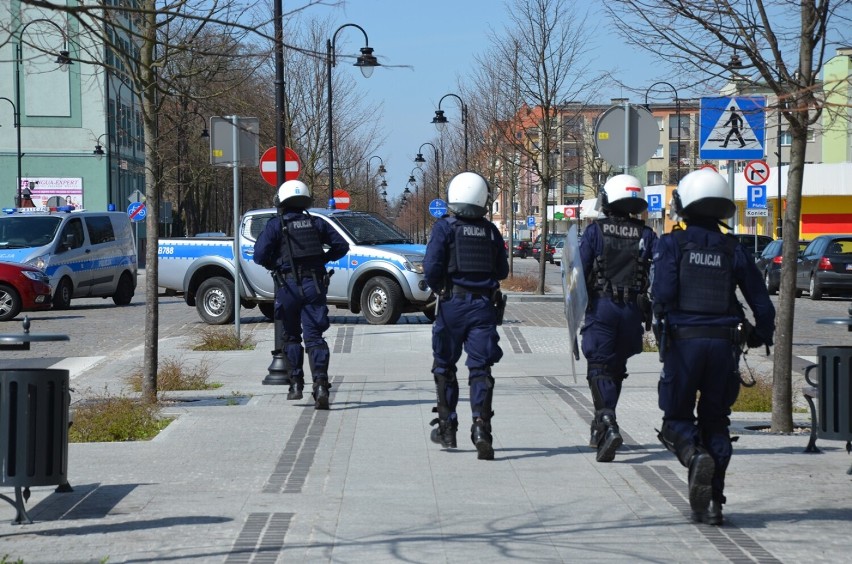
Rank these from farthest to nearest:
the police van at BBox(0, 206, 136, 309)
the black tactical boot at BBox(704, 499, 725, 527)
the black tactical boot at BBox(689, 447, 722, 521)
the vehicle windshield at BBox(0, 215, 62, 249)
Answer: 1. the vehicle windshield at BBox(0, 215, 62, 249)
2. the police van at BBox(0, 206, 136, 309)
3. the black tactical boot at BBox(704, 499, 725, 527)
4. the black tactical boot at BBox(689, 447, 722, 521)

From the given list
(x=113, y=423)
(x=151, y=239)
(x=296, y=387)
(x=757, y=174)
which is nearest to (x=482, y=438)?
(x=113, y=423)

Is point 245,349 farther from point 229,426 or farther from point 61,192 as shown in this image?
point 61,192

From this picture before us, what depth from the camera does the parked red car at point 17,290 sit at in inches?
934

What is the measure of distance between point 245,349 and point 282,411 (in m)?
5.88

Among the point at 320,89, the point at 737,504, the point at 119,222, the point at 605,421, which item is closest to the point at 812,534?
the point at 737,504

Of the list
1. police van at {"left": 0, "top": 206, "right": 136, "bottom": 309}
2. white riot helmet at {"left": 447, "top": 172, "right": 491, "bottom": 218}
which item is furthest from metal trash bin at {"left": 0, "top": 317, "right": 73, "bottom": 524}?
police van at {"left": 0, "top": 206, "right": 136, "bottom": 309}

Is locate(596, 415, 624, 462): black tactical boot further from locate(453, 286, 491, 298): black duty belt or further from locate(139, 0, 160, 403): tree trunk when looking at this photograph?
locate(139, 0, 160, 403): tree trunk

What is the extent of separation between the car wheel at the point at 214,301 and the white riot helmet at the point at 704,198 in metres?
15.6

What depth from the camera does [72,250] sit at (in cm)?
2686

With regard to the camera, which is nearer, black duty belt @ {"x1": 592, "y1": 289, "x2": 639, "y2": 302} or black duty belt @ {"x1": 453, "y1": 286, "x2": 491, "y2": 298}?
black duty belt @ {"x1": 592, "y1": 289, "x2": 639, "y2": 302}

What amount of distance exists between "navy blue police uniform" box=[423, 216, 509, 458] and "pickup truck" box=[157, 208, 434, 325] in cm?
1127

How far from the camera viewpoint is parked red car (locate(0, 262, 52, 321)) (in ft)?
77.9

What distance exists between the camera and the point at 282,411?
36.1 feet

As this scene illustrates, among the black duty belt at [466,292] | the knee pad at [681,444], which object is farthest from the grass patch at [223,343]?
the knee pad at [681,444]
